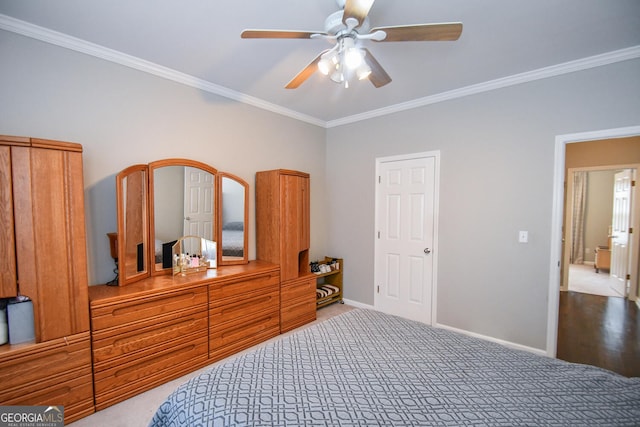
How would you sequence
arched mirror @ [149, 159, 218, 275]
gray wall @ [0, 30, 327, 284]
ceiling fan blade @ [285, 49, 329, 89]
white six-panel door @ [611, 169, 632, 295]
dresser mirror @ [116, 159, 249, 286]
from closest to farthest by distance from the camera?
ceiling fan blade @ [285, 49, 329, 89], gray wall @ [0, 30, 327, 284], dresser mirror @ [116, 159, 249, 286], arched mirror @ [149, 159, 218, 275], white six-panel door @ [611, 169, 632, 295]

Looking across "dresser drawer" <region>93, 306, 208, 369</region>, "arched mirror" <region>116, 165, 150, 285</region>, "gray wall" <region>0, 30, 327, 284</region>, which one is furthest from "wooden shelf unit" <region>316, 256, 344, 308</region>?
"arched mirror" <region>116, 165, 150, 285</region>

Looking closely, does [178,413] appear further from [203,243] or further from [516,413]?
[203,243]

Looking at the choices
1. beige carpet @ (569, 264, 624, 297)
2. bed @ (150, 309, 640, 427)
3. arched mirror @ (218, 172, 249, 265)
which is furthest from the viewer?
beige carpet @ (569, 264, 624, 297)

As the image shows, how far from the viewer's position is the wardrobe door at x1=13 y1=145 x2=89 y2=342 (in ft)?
5.30

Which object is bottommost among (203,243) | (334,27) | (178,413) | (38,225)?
(178,413)

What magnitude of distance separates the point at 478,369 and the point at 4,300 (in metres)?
2.84

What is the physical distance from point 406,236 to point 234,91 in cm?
269

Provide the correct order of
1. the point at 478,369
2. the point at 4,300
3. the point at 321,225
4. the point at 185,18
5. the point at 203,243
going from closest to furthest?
the point at 478,369 → the point at 4,300 → the point at 185,18 → the point at 203,243 → the point at 321,225

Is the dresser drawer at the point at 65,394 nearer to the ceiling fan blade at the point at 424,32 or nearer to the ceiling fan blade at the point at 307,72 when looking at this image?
the ceiling fan blade at the point at 307,72

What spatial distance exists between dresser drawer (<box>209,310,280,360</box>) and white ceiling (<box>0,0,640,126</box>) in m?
2.40

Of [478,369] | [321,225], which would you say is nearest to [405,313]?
[321,225]

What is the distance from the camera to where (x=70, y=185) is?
175 cm

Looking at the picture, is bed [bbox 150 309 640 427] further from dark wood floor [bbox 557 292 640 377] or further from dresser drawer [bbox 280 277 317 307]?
dark wood floor [bbox 557 292 640 377]

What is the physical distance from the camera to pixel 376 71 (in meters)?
1.86
